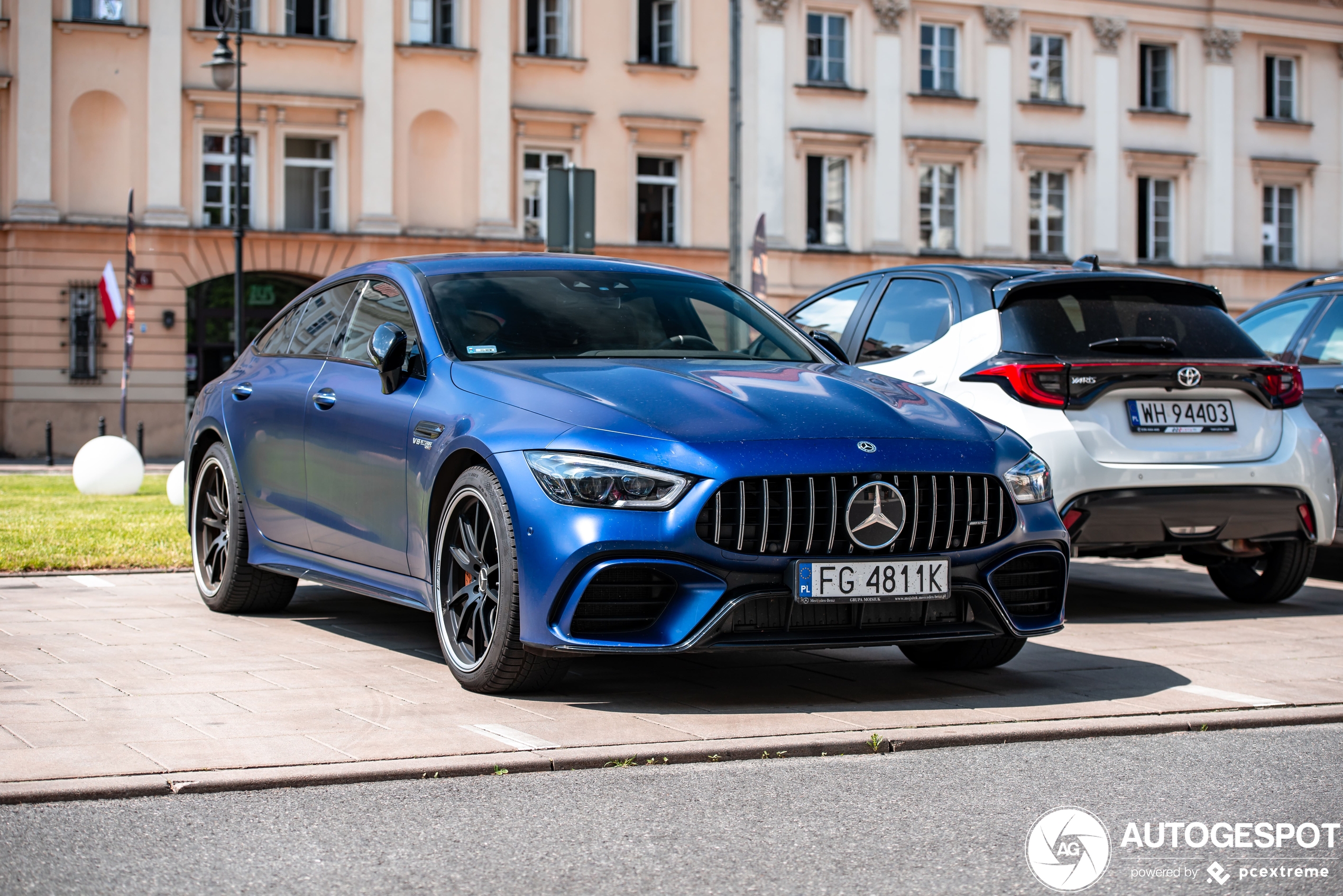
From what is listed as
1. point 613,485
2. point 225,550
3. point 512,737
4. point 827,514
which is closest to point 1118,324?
point 827,514

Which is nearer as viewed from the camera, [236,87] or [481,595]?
[481,595]

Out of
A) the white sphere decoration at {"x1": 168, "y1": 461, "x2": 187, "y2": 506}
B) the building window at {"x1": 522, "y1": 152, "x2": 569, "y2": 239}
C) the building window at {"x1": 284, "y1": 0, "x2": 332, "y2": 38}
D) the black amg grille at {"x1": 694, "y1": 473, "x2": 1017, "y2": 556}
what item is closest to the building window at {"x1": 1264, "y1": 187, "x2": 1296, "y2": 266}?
the building window at {"x1": 522, "y1": 152, "x2": 569, "y2": 239}

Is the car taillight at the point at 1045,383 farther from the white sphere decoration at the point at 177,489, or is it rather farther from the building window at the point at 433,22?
the building window at the point at 433,22

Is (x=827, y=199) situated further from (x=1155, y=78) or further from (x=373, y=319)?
(x=373, y=319)

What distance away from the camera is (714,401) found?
5660 millimetres

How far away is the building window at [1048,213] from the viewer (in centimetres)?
3931

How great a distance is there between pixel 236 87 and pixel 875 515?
28.9 m

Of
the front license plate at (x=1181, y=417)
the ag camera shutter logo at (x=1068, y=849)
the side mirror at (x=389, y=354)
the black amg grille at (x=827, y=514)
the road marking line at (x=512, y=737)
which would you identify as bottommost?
the ag camera shutter logo at (x=1068, y=849)

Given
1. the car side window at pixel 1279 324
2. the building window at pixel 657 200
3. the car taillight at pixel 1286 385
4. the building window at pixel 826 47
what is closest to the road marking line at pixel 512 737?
the car taillight at pixel 1286 385

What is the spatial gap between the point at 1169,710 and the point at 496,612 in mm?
2288

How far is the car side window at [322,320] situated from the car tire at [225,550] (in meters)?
0.72

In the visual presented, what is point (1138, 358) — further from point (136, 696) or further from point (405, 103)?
point (405, 103)

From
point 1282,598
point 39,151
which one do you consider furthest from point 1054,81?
point 1282,598

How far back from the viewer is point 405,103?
109 ft
